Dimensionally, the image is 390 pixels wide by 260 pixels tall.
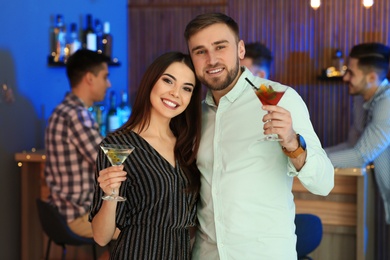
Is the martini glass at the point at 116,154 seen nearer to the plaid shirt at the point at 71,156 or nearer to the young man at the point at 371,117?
the plaid shirt at the point at 71,156

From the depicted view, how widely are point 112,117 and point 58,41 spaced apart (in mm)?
854

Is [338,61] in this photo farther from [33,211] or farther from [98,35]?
[33,211]

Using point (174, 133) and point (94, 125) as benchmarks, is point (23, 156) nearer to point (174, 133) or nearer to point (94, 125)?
point (94, 125)

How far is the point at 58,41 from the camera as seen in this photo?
4824 millimetres

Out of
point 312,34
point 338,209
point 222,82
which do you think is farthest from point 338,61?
point 222,82

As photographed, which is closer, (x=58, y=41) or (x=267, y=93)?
(x=267, y=93)

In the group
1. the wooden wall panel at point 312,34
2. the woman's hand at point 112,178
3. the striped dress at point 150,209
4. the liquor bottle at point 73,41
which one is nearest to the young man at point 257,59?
the wooden wall panel at point 312,34

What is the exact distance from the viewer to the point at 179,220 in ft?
8.23

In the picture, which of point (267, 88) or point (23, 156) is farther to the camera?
point (23, 156)

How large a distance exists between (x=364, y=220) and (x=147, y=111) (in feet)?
6.74

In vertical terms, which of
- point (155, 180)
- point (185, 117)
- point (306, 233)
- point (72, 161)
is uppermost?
point (185, 117)

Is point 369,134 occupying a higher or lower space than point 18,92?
lower

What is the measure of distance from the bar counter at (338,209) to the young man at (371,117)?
0.09 m

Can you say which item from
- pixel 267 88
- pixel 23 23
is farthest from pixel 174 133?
pixel 23 23
